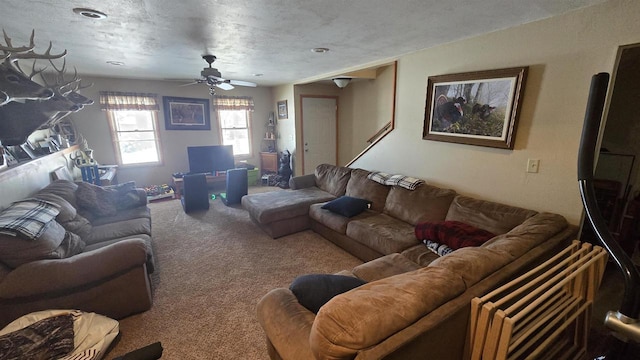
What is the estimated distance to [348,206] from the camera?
3111 millimetres

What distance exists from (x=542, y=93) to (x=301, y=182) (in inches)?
122

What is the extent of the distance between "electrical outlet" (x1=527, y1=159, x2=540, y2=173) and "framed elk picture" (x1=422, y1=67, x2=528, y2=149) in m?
0.20

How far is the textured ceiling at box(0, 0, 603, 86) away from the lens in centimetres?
180

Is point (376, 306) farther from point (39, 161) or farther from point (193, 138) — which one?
point (193, 138)

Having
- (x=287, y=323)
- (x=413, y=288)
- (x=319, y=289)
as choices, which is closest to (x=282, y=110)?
(x=319, y=289)

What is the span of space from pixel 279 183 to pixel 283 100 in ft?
6.23

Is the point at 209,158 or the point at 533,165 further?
the point at 209,158

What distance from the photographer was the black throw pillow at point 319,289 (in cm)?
138

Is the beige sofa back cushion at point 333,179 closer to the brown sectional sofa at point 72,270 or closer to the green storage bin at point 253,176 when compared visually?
the green storage bin at point 253,176

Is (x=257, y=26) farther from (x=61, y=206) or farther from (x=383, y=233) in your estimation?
(x=61, y=206)

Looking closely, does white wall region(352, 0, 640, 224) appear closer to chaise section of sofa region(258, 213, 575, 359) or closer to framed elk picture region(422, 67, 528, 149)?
framed elk picture region(422, 67, 528, 149)

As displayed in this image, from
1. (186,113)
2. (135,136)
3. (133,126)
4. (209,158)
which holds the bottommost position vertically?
(209,158)

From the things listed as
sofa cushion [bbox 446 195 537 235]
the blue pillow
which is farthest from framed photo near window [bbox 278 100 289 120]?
sofa cushion [bbox 446 195 537 235]

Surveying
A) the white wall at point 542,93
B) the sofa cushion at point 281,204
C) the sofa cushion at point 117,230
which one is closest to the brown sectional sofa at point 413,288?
the white wall at point 542,93
